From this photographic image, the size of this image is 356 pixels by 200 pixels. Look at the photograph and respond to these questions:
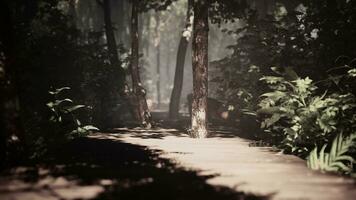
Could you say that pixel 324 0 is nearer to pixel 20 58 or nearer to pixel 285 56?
pixel 285 56

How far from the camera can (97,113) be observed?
60.7ft

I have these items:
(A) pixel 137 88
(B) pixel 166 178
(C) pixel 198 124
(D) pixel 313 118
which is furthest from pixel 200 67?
(B) pixel 166 178

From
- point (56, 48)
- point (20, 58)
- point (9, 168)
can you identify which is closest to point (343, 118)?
point (9, 168)

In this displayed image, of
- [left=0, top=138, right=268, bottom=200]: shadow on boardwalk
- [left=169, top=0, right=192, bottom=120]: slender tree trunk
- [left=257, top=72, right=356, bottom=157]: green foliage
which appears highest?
[left=169, top=0, right=192, bottom=120]: slender tree trunk

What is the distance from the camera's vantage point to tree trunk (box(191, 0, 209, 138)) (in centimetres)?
1282

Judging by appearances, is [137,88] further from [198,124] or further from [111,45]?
[198,124]

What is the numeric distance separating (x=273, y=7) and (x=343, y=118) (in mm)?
16663

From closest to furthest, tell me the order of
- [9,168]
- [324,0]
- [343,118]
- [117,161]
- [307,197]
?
[307,197], [9,168], [117,161], [343,118], [324,0]

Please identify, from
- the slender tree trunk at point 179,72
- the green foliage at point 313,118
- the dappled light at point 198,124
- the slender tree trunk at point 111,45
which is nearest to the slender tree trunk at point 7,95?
the dappled light at point 198,124

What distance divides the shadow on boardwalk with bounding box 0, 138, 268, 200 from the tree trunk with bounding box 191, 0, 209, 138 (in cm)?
520

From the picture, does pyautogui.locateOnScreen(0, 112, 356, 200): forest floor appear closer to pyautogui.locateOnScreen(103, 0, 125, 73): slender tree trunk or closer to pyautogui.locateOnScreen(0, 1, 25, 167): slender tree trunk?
pyautogui.locateOnScreen(0, 1, 25, 167): slender tree trunk

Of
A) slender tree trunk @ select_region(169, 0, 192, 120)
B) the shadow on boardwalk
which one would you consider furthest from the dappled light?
slender tree trunk @ select_region(169, 0, 192, 120)

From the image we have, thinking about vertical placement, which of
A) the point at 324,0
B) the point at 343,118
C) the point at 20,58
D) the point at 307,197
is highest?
the point at 324,0

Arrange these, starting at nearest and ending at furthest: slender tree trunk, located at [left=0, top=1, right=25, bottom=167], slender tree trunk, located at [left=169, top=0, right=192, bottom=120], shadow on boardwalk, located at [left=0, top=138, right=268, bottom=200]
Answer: shadow on boardwalk, located at [left=0, top=138, right=268, bottom=200] < slender tree trunk, located at [left=0, top=1, right=25, bottom=167] < slender tree trunk, located at [left=169, top=0, right=192, bottom=120]
